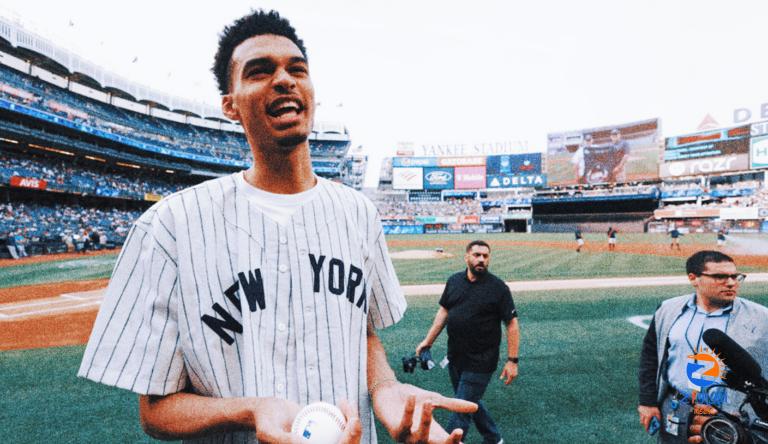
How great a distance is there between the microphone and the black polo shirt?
5.56 feet

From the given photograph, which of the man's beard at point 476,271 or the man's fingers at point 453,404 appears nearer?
the man's fingers at point 453,404

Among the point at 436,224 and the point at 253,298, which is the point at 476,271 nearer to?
the point at 253,298

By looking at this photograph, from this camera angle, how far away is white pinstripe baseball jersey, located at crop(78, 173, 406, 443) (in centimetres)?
114

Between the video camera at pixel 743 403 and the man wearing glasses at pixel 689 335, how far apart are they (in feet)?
1.42

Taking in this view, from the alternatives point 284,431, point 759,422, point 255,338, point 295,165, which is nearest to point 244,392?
point 255,338

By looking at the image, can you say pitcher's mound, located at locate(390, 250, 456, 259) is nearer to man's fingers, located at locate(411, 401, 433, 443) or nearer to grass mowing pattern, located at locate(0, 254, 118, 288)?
grass mowing pattern, located at locate(0, 254, 118, 288)

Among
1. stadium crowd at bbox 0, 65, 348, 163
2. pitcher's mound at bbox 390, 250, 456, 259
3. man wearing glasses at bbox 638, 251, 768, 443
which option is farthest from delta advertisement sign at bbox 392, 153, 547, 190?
man wearing glasses at bbox 638, 251, 768, 443

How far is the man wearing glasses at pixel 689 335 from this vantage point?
287 centimetres

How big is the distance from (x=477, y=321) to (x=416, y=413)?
2912 millimetres

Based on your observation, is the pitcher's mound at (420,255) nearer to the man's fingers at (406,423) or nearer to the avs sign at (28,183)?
the man's fingers at (406,423)

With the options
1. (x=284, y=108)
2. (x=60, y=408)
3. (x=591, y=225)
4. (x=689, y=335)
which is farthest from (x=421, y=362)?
(x=591, y=225)

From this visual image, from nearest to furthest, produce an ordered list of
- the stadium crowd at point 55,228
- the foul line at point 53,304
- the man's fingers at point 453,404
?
the man's fingers at point 453,404 < the foul line at point 53,304 < the stadium crowd at point 55,228

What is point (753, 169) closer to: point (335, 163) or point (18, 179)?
point (335, 163)

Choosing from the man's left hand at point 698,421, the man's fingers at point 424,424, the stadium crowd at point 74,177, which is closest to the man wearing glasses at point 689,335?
the man's left hand at point 698,421
